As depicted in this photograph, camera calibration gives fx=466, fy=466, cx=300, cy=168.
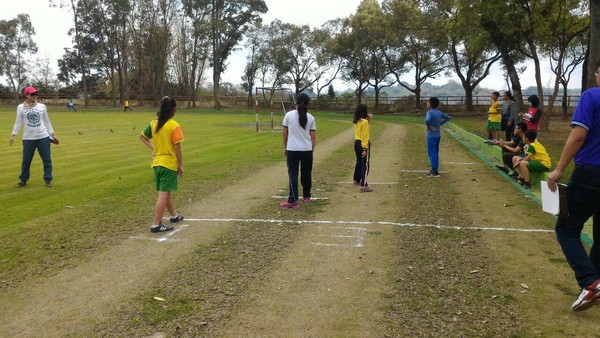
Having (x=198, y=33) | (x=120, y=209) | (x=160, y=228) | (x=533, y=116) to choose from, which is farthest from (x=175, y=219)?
(x=198, y=33)

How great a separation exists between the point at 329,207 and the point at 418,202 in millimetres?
1568

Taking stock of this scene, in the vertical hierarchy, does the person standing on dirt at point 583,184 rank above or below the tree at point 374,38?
below

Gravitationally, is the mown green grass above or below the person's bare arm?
below

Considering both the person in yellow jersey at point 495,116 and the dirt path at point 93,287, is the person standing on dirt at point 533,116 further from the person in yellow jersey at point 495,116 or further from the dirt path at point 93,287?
the dirt path at point 93,287

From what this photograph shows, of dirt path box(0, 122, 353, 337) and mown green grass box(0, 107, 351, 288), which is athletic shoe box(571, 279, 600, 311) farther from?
mown green grass box(0, 107, 351, 288)

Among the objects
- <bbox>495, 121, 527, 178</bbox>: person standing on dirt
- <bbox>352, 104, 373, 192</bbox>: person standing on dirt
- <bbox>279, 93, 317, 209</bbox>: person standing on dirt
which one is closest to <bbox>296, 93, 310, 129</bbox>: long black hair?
<bbox>279, 93, 317, 209</bbox>: person standing on dirt

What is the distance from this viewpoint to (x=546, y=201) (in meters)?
4.34

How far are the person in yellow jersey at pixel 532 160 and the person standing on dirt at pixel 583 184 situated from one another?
4.98 metres

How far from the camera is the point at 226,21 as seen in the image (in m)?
57.5

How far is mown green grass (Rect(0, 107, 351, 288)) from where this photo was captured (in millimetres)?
5656

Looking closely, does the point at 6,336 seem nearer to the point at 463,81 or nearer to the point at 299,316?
the point at 299,316

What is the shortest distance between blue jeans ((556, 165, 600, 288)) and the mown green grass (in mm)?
5065

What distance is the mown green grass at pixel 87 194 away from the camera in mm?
5656

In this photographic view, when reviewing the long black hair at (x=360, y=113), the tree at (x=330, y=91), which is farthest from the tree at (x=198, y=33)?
the long black hair at (x=360, y=113)
